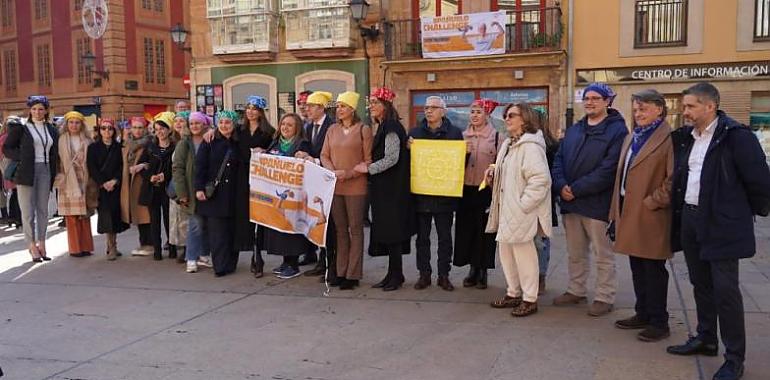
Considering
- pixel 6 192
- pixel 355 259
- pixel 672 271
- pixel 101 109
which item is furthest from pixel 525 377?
pixel 101 109

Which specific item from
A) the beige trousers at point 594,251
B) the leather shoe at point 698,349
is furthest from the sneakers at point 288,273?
the leather shoe at point 698,349

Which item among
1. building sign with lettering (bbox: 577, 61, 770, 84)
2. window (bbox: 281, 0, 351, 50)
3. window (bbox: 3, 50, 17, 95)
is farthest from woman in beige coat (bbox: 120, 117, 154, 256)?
window (bbox: 3, 50, 17, 95)

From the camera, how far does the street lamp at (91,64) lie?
94.0ft

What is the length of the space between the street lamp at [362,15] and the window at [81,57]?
15.5 metres

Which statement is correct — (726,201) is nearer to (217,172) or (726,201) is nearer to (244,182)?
(244,182)

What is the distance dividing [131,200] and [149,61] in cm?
2417

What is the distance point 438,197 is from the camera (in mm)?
6414

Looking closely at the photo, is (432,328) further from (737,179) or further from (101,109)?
(101,109)

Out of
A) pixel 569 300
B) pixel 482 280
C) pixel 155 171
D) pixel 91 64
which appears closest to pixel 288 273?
pixel 482 280

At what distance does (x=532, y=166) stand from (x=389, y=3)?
622 inches

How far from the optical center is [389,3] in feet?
66.5

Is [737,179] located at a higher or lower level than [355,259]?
higher

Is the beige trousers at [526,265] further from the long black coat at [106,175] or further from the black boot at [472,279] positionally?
the long black coat at [106,175]

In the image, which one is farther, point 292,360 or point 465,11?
point 465,11
